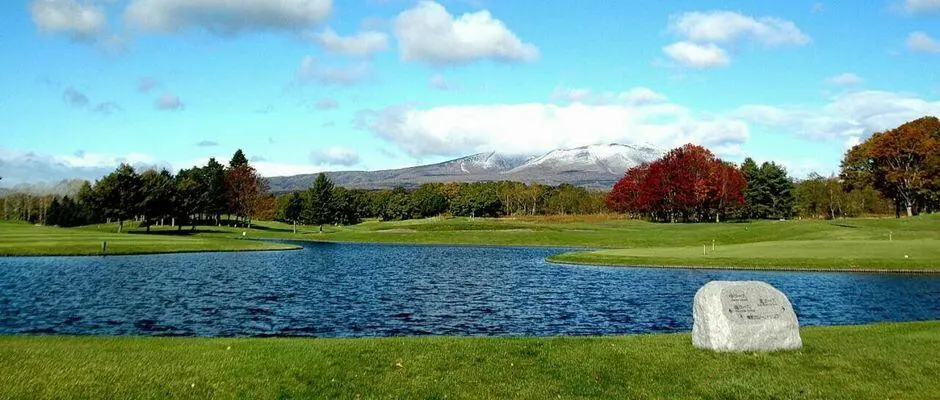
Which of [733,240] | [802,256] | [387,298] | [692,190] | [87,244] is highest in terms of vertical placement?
[692,190]

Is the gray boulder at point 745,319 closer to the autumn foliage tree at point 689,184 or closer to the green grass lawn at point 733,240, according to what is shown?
the green grass lawn at point 733,240

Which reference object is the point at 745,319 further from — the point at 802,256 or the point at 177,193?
the point at 177,193

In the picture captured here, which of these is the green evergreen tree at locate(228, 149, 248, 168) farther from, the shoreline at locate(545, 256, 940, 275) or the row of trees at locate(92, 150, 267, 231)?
the shoreline at locate(545, 256, 940, 275)

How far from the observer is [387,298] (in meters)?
41.0

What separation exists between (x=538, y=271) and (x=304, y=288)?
24.1 metres

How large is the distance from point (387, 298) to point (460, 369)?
25.4 metres

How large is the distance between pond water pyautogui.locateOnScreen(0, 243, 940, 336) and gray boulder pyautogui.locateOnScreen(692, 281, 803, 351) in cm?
1103

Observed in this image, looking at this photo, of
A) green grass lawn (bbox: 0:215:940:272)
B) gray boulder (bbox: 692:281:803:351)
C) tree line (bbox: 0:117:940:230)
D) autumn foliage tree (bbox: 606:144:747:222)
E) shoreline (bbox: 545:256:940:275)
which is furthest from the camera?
autumn foliage tree (bbox: 606:144:747:222)

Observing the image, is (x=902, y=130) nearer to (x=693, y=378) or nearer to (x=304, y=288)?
(x=304, y=288)

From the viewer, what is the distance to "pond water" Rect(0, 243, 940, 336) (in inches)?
1204

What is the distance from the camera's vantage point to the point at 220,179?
156 m

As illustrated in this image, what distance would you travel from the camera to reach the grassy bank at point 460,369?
14.1 meters

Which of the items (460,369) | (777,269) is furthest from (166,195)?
(460,369)

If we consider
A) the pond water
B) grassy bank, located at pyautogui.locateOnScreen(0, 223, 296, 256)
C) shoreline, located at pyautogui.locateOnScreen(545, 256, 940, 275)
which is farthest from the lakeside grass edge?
grassy bank, located at pyautogui.locateOnScreen(0, 223, 296, 256)
